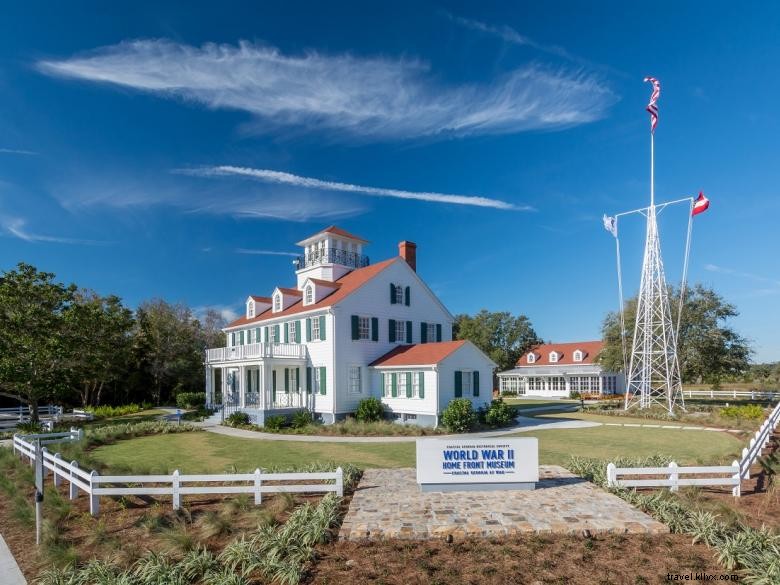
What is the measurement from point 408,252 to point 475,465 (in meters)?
21.2

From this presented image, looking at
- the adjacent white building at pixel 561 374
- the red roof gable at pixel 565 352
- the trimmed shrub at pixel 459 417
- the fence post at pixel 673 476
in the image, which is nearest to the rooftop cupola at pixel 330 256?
the trimmed shrub at pixel 459 417

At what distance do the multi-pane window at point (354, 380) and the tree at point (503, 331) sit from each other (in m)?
40.2

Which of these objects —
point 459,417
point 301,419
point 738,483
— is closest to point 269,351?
point 301,419

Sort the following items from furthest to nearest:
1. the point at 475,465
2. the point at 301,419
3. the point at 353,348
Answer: the point at 353,348
the point at 301,419
the point at 475,465

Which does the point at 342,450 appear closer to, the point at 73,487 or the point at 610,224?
the point at 73,487

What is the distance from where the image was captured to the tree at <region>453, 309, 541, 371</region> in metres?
66.1

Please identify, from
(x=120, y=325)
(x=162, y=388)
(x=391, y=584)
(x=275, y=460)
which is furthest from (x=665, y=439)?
(x=162, y=388)

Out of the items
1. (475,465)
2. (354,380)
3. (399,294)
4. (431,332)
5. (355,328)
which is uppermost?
(399,294)

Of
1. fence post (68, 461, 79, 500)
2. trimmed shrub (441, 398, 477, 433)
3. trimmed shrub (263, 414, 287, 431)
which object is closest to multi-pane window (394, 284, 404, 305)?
trimmed shrub (441, 398, 477, 433)

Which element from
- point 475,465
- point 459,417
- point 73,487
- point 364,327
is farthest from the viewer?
point 364,327

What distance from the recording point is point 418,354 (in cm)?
2567

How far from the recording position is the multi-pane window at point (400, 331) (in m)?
28.9

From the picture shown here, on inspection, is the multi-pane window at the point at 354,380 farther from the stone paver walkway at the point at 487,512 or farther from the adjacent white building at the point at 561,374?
the adjacent white building at the point at 561,374

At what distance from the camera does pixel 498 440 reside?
35.5 feet
